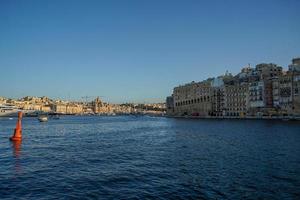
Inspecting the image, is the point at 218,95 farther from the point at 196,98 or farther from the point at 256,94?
the point at 256,94

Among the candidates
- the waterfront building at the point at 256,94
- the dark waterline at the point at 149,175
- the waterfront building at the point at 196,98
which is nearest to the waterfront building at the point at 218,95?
the waterfront building at the point at 196,98

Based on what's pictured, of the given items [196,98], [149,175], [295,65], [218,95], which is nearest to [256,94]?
[295,65]

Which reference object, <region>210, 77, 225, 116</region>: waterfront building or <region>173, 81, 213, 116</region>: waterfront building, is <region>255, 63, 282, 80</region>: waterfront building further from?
<region>173, 81, 213, 116</region>: waterfront building

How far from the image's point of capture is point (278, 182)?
65.8 feet

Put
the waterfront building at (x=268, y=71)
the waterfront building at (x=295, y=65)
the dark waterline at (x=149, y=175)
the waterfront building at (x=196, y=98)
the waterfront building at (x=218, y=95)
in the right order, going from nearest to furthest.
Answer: the dark waterline at (x=149, y=175), the waterfront building at (x=295, y=65), the waterfront building at (x=268, y=71), the waterfront building at (x=218, y=95), the waterfront building at (x=196, y=98)

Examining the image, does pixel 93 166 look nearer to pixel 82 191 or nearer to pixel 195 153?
pixel 82 191

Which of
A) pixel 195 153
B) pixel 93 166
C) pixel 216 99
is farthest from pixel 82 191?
pixel 216 99

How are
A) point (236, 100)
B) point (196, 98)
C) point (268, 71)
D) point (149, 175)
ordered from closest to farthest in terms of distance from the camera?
1. point (149, 175)
2. point (268, 71)
3. point (236, 100)
4. point (196, 98)

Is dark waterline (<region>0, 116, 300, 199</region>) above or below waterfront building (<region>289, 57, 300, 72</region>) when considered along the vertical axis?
below

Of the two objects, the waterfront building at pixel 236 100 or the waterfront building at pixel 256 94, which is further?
the waterfront building at pixel 236 100

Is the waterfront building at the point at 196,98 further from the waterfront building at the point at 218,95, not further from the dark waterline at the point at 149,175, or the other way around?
the dark waterline at the point at 149,175

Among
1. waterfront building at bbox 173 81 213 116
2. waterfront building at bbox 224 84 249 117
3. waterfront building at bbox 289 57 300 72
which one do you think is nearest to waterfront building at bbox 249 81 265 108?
waterfront building at bbox 224 84 249 117

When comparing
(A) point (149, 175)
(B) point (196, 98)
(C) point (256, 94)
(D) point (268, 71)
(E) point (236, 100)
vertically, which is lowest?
(A) point (149, 175)

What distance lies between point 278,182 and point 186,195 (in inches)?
252
